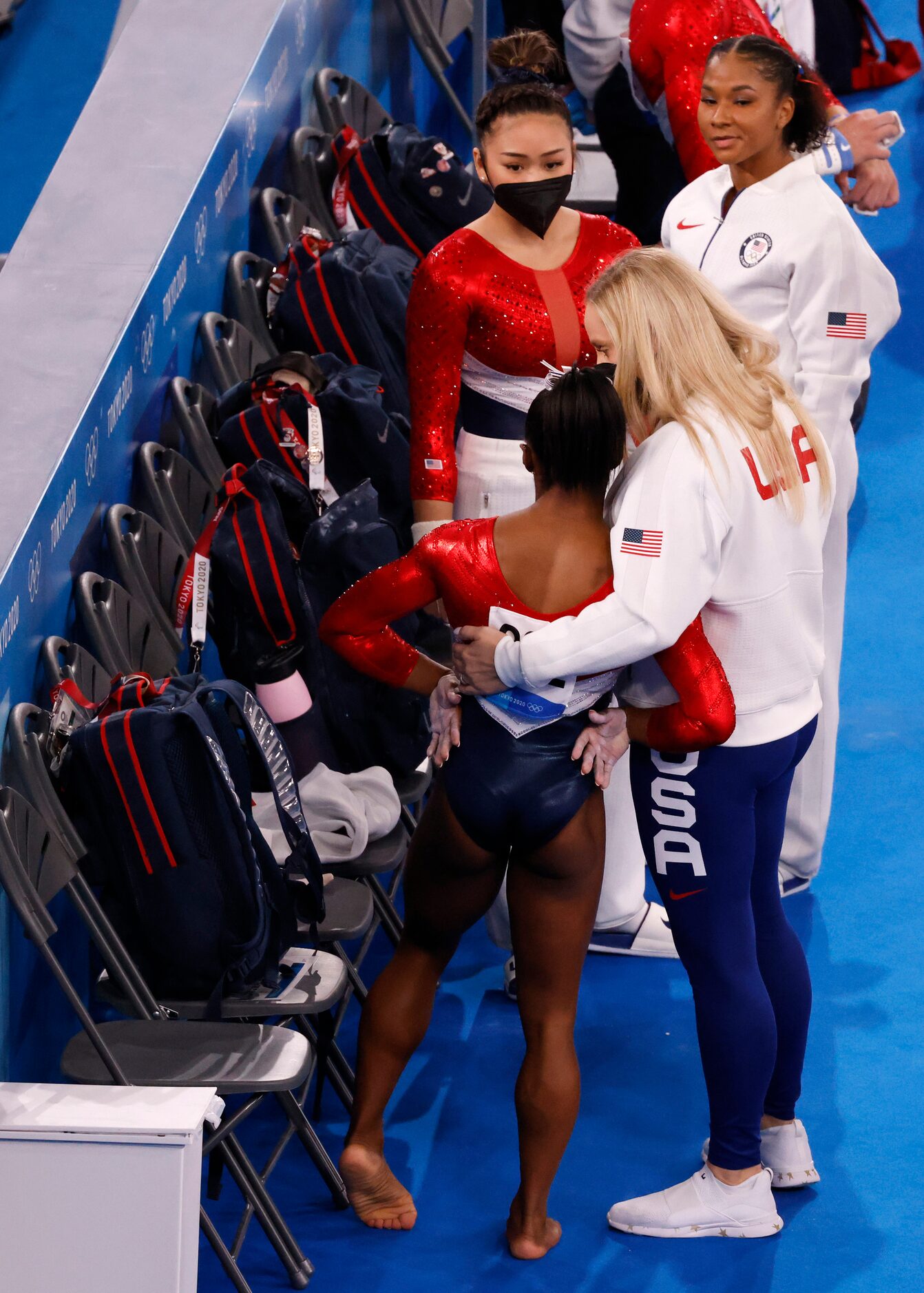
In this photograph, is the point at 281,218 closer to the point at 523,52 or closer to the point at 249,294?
the point at 249,294

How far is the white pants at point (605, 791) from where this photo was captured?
3.55m

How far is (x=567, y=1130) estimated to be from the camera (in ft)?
9.81

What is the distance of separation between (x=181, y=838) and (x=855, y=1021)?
1566 millimetres

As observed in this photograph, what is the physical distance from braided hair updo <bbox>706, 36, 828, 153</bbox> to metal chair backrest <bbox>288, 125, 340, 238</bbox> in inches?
56.2

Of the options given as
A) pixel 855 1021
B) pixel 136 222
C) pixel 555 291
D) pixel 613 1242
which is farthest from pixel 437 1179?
pixel 136 222

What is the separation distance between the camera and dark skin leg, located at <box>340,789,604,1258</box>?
9.50ft

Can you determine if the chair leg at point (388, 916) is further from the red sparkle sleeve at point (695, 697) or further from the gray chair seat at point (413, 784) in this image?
the red sparkle sleeve at point (695, 697)

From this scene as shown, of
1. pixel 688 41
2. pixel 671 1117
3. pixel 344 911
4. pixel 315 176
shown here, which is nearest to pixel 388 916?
pixel 344 911

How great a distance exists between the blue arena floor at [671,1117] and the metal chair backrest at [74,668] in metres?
0.95

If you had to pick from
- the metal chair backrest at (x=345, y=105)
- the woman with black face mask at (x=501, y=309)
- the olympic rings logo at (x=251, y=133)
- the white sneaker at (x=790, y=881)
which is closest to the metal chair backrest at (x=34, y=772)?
the woman with black face mask at (x=501, y=309)

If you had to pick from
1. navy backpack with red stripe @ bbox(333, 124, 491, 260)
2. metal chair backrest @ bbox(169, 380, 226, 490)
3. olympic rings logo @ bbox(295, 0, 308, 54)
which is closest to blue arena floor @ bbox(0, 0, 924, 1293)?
metal chair backrest @ bbox(169, 380, 226, 490)

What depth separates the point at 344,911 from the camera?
3.21 m

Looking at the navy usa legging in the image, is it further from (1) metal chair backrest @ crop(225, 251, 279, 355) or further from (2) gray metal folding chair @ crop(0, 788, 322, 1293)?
(1) metal chair backrest @ crop(225, 251, 279, 355)

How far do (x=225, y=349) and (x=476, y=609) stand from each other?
1.51 metres
